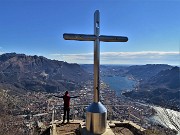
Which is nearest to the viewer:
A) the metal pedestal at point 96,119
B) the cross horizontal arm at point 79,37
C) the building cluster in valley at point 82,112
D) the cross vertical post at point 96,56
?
the cross horizontal arm at point 79,37

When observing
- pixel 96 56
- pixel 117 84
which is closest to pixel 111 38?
pixel 96 56

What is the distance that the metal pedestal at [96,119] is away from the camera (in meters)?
7.12

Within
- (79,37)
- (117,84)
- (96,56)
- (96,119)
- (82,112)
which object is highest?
(79,37)

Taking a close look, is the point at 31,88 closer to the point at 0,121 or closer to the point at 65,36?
the point at 0,121

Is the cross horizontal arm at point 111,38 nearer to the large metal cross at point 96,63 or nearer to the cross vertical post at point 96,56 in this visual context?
the large metal cross at point 96,63

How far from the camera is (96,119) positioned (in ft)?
23.4

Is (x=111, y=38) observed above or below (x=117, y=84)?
above

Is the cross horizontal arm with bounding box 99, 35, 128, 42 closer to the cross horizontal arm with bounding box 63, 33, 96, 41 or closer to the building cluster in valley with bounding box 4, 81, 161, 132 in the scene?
the cross horizontal arm with bounding box 63, 33, 96, 41

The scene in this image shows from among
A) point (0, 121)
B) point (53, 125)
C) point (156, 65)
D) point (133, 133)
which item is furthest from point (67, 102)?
point (156, 65)

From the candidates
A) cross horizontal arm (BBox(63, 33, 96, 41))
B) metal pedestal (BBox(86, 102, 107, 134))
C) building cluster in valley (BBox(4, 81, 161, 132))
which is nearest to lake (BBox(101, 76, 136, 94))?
building cluster in valley (BBox(4, 81, 161, 132))

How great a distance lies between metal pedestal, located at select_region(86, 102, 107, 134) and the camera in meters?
7.12

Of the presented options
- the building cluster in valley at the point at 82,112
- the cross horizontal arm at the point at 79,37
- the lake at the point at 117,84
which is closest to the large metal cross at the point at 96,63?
the cross horizontal arm at the point at 79,37

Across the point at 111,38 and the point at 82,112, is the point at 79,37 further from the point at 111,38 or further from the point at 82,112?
the point at 82,112

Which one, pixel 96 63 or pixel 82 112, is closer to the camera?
pixel 96 63
